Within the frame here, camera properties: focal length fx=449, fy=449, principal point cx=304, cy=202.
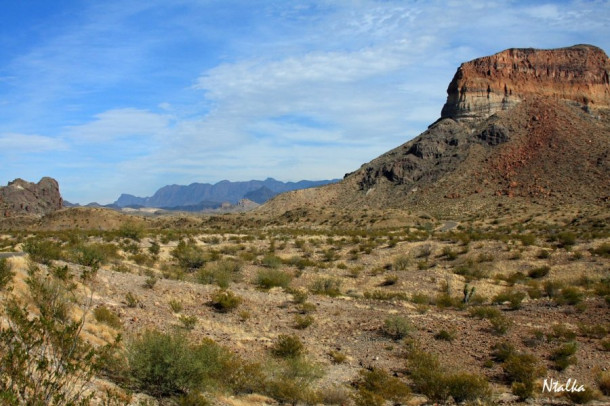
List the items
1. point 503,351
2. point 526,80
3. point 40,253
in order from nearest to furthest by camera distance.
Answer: point 503,351
point 40,253
point 526,80

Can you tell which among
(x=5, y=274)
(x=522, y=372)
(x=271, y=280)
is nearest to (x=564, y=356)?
(x=522, y=372)

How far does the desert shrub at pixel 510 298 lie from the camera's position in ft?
57.7

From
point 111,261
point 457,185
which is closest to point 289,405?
point 111,261

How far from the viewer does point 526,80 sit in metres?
94.6

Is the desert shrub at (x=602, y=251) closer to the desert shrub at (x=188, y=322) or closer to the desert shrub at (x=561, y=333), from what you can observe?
the desert shrub at (x=561, y=333)

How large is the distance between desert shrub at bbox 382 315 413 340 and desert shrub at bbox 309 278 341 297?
16.0 feet

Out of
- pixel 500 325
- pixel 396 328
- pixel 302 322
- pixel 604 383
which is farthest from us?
pixel 302 322

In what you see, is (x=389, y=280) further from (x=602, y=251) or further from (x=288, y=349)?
(x=602, y=251)

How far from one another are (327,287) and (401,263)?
24.5 feet

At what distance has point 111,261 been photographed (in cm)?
2167

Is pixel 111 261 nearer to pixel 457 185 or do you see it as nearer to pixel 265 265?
pixel 265 265

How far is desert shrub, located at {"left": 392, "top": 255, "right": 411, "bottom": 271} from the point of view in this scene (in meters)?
26.2
